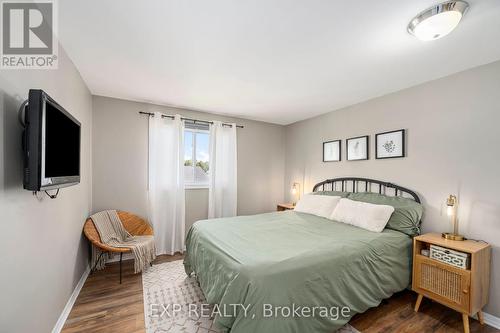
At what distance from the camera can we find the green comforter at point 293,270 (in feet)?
4.81

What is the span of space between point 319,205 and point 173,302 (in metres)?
2.29

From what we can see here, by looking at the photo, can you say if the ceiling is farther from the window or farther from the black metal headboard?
the black metal headboard

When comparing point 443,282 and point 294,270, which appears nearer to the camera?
point 294,270

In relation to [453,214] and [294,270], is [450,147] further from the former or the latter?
[294,270]

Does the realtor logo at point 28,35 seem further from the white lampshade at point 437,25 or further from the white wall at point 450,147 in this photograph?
the white wall at point 450,147

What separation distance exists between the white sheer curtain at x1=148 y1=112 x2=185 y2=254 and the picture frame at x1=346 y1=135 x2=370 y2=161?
8.99 ft

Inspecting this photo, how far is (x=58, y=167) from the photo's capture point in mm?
1485

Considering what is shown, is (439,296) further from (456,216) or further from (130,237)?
(130,237)

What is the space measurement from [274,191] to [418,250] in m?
2.87

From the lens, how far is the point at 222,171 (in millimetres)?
4117

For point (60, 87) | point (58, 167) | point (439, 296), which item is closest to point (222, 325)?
point (58, 167)

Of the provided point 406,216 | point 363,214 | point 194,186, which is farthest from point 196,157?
point 406,216

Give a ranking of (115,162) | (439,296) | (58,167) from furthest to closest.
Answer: (115,162) → (439,296) → (58,167)

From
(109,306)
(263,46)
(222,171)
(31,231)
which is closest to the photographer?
(31,231)
